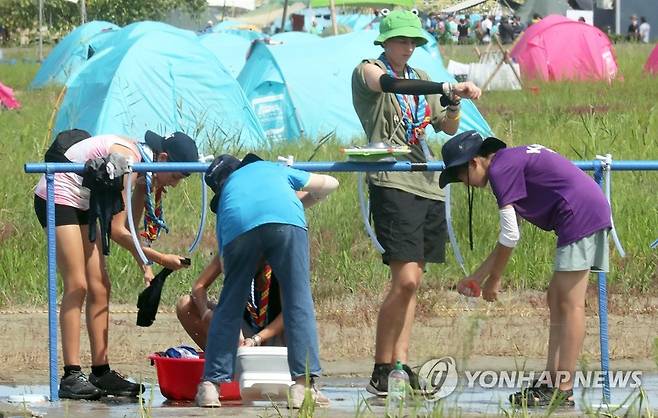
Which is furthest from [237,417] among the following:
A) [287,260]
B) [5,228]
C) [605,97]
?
[605,97]

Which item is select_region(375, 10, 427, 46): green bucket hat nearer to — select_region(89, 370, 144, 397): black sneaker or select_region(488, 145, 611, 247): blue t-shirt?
select_region(488, 145, 611, 247): blue t-shirt

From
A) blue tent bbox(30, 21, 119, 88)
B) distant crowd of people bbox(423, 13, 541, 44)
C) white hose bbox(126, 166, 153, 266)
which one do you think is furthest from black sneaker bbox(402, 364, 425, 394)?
distant crowd of people bbox(423, 13, 541, 44)

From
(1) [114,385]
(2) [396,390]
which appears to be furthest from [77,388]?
(2) [396,390]

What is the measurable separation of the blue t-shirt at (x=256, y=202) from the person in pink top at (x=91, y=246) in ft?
1.56

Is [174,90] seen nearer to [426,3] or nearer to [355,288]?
[355,288]

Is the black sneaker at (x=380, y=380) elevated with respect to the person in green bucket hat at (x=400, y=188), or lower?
lower

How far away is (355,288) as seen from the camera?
10.1 m

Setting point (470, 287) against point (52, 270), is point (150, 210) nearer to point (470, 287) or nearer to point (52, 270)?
point (52, 270)

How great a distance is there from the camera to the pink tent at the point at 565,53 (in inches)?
1122

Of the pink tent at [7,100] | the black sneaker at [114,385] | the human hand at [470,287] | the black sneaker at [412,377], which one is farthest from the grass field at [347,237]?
the pink tent at [7,100]

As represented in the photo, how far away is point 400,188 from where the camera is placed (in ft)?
23.4

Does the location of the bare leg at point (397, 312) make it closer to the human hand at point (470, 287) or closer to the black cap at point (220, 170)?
the human hand at point (470, 287)

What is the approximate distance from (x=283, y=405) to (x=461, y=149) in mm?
1386

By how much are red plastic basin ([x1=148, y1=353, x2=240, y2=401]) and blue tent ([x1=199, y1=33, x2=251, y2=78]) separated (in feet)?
52.2
